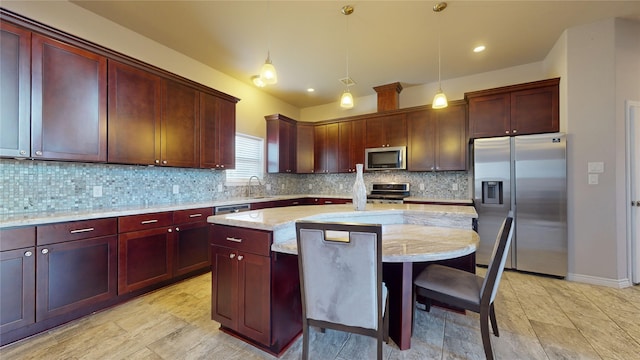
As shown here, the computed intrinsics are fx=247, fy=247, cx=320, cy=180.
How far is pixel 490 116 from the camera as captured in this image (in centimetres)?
356

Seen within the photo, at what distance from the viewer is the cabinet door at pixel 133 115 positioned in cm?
249

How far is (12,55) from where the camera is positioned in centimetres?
190

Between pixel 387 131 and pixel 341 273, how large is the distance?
3727 mm

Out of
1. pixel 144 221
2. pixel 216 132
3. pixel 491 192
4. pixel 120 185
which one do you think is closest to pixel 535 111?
pixel 491 192

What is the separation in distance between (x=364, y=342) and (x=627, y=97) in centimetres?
397

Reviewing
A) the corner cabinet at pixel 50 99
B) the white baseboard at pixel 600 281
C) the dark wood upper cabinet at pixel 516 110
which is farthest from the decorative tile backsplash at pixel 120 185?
the white baseboard at pixel 600 281

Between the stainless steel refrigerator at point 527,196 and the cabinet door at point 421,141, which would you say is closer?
the stainless steel refrigerator at point 527,196

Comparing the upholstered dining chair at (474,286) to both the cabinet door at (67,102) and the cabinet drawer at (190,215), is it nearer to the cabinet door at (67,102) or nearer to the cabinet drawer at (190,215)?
the cabinet drawer at (190,215)

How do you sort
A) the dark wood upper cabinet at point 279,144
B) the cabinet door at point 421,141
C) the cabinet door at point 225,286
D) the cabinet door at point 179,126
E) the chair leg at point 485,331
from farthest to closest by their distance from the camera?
1. the dark wood upper cabinet at point 279,144
2. the cabinet door at point 421,141
3. the cabinet door at point 179,126
4. the cabinet door at point 225,286
5. the chair leg at point 485,331

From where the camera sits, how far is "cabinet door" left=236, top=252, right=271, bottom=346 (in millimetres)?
1646

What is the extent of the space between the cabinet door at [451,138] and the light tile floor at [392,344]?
2.12 meters

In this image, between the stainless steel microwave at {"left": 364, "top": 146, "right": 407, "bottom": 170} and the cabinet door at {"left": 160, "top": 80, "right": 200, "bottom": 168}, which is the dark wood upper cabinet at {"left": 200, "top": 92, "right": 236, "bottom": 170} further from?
the stainless steel microwave at {"left": 364, "top": 146, "right": 407, "bottom": 170}

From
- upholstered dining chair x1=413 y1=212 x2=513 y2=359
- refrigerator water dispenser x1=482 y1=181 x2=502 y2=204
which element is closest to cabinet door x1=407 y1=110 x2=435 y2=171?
refrigerator water dispenser x1=482 y1=181 x2=502 y2=204

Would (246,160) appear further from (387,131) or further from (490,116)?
(490,116)
